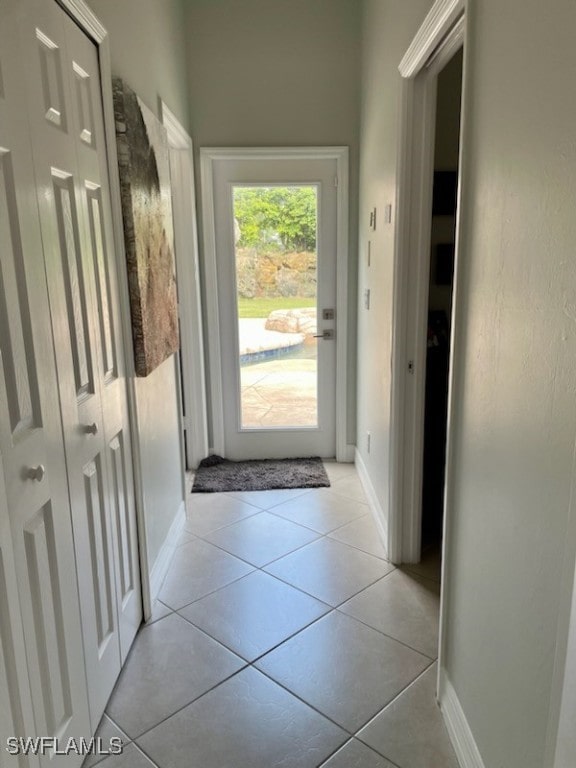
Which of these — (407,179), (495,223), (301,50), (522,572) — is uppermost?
(301,50)

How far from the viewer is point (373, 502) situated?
10.3ft

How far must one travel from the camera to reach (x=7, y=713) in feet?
3.74

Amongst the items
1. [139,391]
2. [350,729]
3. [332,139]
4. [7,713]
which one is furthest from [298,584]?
[332,139]

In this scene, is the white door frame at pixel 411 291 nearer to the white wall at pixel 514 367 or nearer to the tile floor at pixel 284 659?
the tile floor at pixel 284 659

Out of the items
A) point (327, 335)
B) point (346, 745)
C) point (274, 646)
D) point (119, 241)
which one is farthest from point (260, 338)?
point (346, 745)

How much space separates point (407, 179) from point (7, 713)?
7.25ft

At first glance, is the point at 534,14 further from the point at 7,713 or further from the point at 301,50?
the point at 301,50

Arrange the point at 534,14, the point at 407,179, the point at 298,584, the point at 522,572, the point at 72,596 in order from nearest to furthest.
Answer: the point at 534,14 < the point at 522,572 < the point at 72,596 < the point at 407,179 < the point at 298,584

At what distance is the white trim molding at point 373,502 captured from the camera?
281 cm

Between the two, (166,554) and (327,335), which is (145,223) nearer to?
(166,554)

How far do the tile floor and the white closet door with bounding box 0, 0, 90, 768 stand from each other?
1.27 feet

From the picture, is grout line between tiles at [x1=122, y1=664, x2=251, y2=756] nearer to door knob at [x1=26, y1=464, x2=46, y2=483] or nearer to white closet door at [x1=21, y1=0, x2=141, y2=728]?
white closet door at [x1=21, y1=0, x2=141, y2=728]

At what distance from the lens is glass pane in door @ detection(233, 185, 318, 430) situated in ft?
12.0

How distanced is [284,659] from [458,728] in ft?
2.12
